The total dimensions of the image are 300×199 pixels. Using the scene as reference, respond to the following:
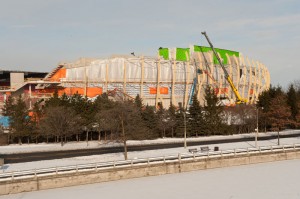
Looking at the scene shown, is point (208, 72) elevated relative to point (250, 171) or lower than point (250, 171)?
elevated

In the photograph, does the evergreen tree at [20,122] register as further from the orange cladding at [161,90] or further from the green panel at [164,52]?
the green panel at [164,52]

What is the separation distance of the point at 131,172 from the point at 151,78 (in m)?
51.4

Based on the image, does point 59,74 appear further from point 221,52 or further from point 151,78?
point 221,52

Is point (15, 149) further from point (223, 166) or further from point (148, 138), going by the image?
point (223, 166)

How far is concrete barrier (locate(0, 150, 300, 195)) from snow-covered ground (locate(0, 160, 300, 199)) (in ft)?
2.15

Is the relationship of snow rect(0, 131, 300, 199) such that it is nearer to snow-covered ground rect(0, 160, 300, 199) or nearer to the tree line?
snow-covered ground rect(0, 160, 300, 199)

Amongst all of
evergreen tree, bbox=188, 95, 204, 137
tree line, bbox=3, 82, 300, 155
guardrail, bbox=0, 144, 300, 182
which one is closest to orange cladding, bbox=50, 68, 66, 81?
tree line, bbox=3, 82, 300, 155

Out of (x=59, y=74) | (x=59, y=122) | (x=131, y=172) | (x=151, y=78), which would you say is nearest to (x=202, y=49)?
(x=151, y=78)

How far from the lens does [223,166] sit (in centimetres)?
3559

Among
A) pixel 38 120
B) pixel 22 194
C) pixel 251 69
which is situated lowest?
pixel 22 194

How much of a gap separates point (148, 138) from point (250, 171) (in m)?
25.9

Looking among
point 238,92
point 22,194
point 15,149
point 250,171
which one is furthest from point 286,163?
point 238,92

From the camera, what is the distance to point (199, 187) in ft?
88.5

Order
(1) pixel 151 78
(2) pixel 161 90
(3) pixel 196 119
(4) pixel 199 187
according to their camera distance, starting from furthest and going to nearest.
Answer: (2) pixel 161 90
(1) pixel 151 78
(3) pixel 196 119
(4) pixel 199 187
